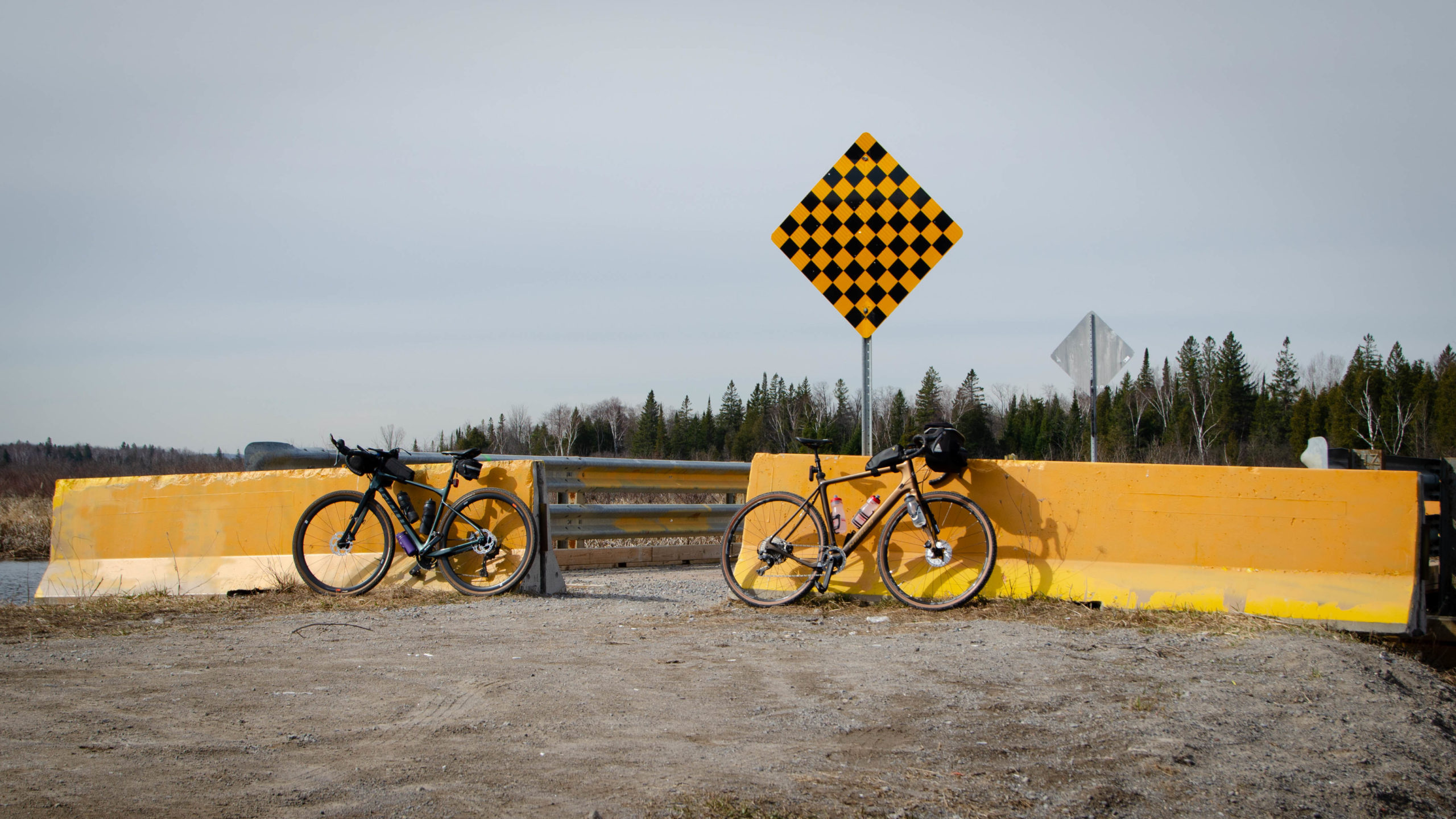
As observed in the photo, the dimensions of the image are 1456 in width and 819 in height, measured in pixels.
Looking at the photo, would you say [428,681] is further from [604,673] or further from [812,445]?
[812,445]

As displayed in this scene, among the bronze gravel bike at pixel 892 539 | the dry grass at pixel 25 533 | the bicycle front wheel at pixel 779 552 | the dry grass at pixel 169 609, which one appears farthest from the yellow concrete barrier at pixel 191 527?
the dry grass at pixel 25 533

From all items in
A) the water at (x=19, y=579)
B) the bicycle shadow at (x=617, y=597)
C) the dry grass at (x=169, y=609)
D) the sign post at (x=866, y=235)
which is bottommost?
the water at (x=19, y=579)

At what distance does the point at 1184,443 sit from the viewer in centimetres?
8775

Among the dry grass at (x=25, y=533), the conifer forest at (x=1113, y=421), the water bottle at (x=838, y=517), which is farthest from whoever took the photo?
the conifer forest at (x=1113, y=421)

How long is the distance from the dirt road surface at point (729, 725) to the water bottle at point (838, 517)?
1.31 metres

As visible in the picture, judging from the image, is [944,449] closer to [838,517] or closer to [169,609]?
[838,517]

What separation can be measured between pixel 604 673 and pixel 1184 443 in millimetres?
92858

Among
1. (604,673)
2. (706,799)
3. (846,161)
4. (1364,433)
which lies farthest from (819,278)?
(1364,433)

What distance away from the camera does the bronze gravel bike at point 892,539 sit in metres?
6.32

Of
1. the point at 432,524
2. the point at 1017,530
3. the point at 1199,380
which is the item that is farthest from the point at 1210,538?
the point at 1199,380

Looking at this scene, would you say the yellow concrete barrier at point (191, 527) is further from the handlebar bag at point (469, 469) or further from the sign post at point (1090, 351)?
the sign post at point (1090, 351)

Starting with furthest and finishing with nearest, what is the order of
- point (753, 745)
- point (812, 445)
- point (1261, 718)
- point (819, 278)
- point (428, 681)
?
point (819, 278) → point (812, 445) → point (428, 681) → point (1261, 718) → point (753, 745)

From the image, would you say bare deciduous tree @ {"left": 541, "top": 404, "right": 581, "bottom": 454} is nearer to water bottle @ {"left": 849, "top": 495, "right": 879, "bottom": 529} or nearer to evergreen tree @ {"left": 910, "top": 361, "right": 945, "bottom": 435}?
evergreen tree @ {"left": 910, "top": 361, "right": 945, "bottom": 435}

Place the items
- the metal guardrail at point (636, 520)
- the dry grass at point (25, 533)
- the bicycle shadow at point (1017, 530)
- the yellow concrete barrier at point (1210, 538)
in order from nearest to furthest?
the yellow concrete barrier at point (1210, 538)
the bicycle shadow at point (1017, 530)
the metal guardrail at point (636, 520)
the dry grass at point (25, 533)
